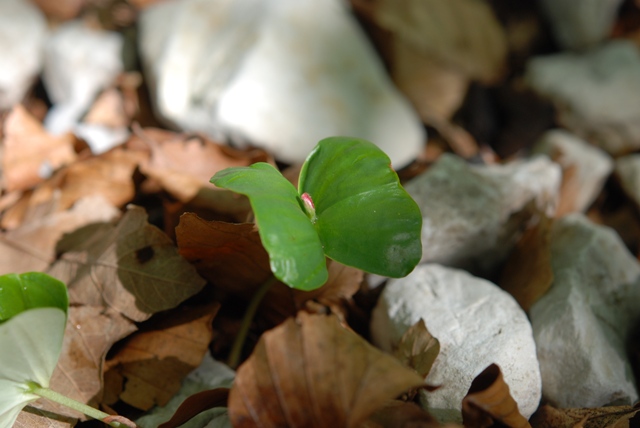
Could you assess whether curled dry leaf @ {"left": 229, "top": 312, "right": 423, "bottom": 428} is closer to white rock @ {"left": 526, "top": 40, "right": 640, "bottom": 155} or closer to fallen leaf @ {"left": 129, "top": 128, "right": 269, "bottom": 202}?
fallen leaf @ {"left": 129, "top": 128, "right": 269, "bottom": 202}

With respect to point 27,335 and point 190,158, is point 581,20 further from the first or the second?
point 27,335

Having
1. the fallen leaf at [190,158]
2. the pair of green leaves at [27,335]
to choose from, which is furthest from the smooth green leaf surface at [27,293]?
the fallen leaf at [190,158]

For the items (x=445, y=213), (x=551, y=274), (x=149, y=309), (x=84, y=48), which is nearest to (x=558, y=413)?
(x=551, y=274)

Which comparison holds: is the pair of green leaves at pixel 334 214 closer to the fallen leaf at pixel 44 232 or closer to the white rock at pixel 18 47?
the fallen leaf at pixel 44 232

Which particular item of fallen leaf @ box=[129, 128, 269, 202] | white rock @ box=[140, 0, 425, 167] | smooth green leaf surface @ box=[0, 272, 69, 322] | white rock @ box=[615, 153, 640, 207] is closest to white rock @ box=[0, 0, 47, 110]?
white rock @ box=[140, 0, 425, 167]

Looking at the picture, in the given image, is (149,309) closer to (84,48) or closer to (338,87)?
(338,87)
